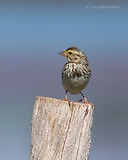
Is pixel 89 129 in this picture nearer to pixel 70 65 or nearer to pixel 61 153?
pixel 61 153

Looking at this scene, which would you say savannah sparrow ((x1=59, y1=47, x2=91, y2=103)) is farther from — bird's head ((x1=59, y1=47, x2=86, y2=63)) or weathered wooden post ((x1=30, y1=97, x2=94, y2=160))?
weathered wooden post ((x1=30, y1=97, x2=94, y2=160))

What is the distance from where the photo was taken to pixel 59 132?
4.64 metres

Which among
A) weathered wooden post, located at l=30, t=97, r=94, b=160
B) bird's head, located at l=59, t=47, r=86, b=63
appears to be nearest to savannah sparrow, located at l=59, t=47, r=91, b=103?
bird's head, located at l=59, t=47, r=86, b=63

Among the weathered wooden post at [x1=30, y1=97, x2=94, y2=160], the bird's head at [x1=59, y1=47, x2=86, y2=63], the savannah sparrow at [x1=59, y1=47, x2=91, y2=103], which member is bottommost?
the weathered wooden post at [x1=30, y1=97, x2=94, y2=160]

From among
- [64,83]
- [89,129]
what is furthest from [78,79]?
[89,129]

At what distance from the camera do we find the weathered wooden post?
4.64m

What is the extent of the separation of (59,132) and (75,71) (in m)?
2.53

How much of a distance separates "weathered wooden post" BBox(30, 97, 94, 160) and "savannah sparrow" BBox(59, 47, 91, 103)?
2.31 m

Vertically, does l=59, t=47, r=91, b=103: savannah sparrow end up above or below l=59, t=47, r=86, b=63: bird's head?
below

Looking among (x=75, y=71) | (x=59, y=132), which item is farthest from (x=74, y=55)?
(x=59, y=132)

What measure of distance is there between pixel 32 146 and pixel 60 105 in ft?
1.47

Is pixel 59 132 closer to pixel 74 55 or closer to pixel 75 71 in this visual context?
pixel 75 71

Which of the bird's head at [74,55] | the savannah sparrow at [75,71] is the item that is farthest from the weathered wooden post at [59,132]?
the bird's head at [74,55]

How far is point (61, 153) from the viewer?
4.63m
